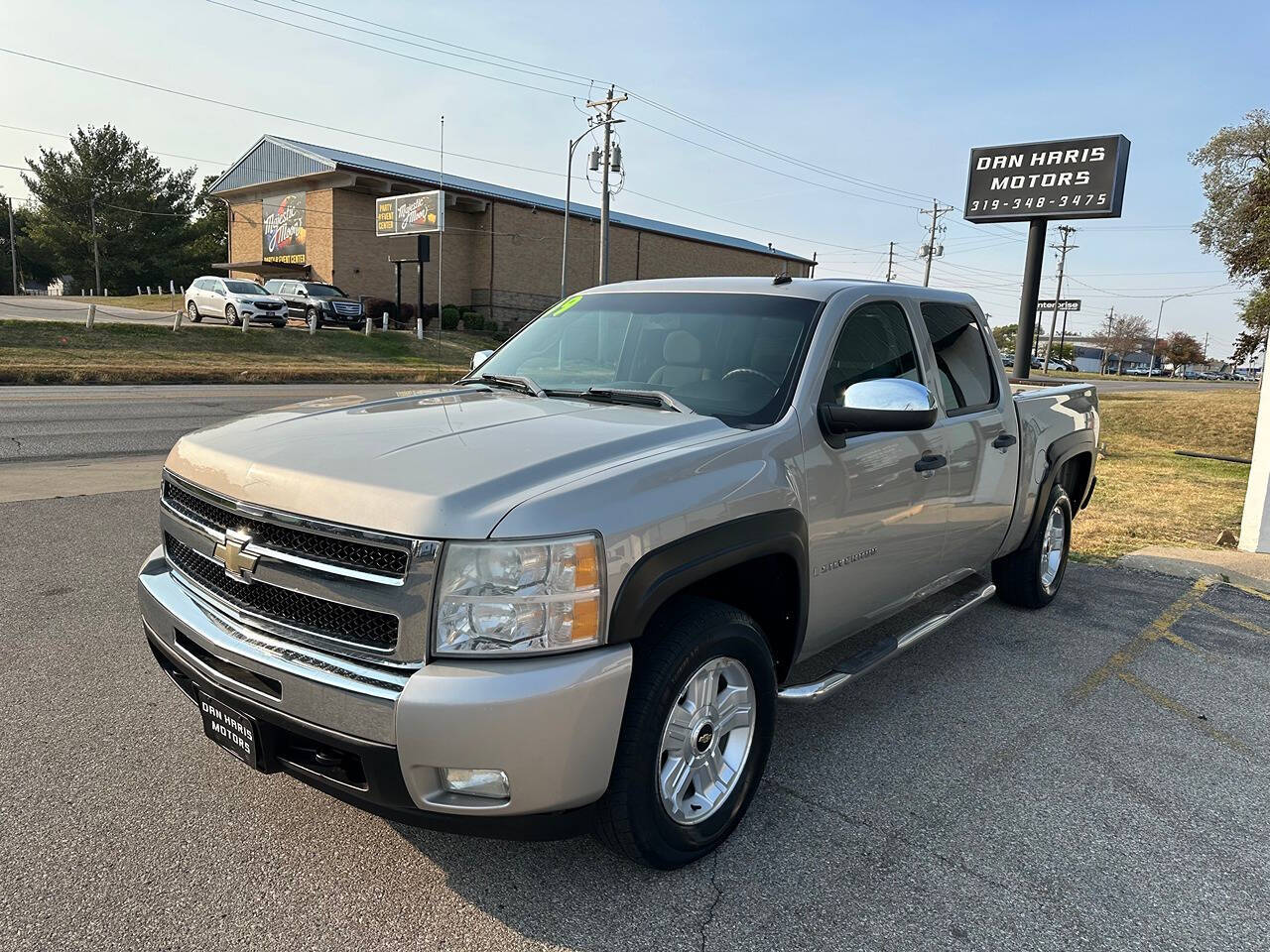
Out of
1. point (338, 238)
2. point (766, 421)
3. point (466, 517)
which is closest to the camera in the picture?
point (466, 517)

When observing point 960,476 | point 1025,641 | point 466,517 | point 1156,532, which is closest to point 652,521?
point 466,517

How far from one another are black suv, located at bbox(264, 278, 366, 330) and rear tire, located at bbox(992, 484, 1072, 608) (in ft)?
111

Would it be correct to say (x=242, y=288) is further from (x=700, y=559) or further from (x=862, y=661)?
(x=700, y=559)

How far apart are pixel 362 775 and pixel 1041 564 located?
4494 millimetres

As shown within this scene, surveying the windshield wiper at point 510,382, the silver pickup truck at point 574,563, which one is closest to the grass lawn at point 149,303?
the windshield wiper at point 510,382

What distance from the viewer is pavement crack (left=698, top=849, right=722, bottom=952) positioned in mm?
2471

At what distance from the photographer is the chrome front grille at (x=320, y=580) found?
2.28m

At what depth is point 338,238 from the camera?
4341 centimetres

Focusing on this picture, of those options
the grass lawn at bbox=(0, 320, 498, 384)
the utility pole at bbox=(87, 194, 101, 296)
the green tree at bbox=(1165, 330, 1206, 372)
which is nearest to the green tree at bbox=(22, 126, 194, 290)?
the utility pole at bbox=(87, 194, 101, 296)

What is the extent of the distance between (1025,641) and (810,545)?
258cm

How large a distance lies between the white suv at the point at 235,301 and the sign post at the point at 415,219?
604cm

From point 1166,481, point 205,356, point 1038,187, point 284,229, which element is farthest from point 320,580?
point 284,229

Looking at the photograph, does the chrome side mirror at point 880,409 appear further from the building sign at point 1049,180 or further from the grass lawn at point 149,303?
the grass lawn at point 149,303

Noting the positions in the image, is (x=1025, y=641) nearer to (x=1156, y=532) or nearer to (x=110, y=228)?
(x=1156, y=532)
